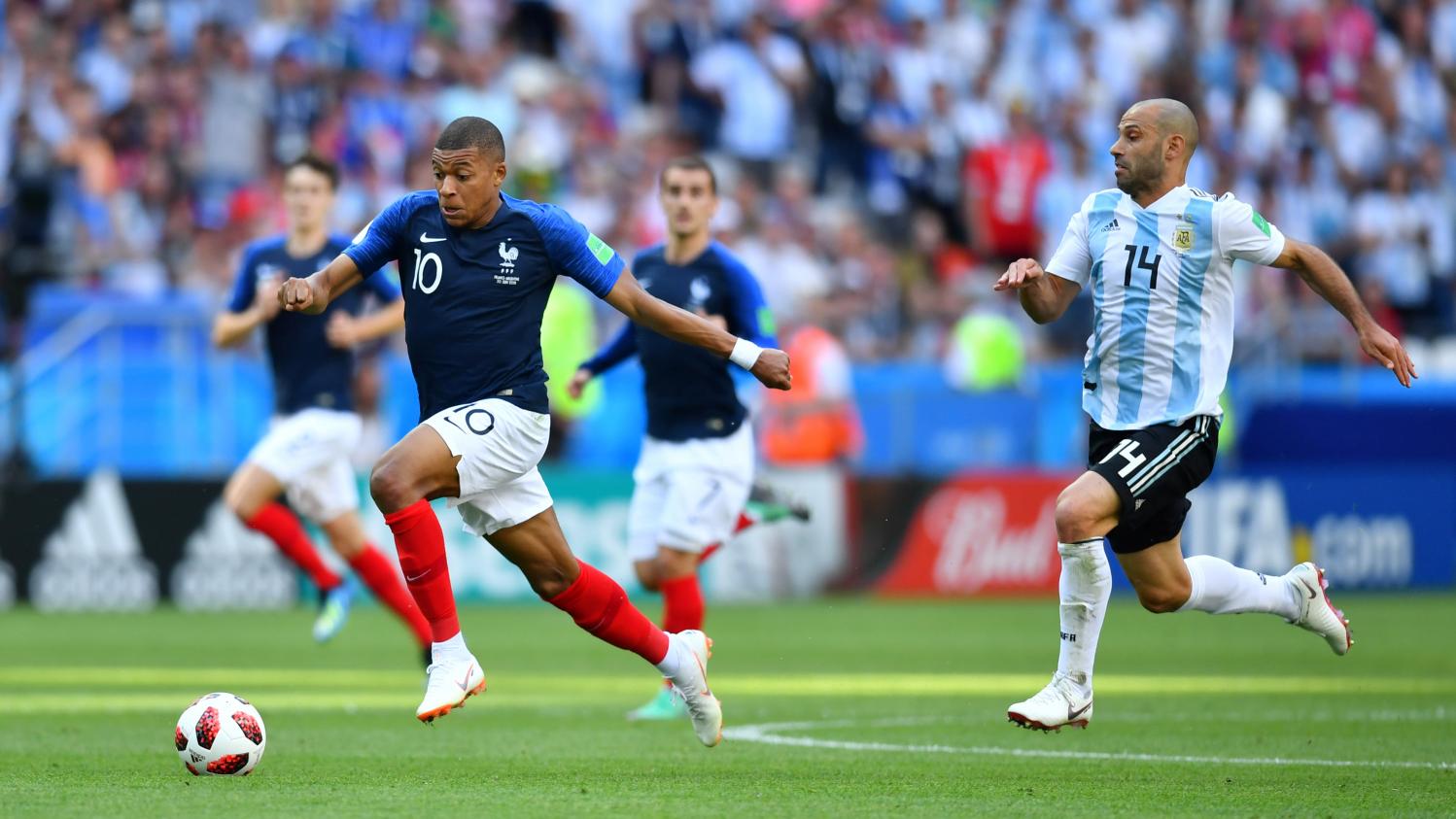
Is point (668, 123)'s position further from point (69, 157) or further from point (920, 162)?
point (69, 157)

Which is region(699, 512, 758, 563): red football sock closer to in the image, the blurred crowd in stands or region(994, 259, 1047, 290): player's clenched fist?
region(994, 259, 1047, 290): player's clenched fist

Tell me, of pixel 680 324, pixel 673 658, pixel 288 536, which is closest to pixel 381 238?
pixel 680 324

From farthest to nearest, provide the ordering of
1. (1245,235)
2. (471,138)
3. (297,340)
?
(297,340), (1245,235), (471,138)

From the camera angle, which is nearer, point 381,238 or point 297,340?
point 381,238

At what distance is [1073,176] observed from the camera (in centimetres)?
2364

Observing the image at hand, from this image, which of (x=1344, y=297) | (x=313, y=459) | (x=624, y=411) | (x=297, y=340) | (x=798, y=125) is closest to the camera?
(x=1344, y=297)

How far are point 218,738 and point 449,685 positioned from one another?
34.8 inches

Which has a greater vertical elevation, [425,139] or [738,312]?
[425,139]

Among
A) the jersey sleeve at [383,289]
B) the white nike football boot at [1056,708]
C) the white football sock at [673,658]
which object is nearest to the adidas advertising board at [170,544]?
the jersey sleeve at [383,289]

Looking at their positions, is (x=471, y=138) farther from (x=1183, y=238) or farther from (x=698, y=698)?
(x=1183, y=238)

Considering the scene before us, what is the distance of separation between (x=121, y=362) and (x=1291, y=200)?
13983 millimetres

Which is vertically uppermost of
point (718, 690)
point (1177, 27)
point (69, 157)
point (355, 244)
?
point (1177, 27)

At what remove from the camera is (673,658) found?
859 centimetres

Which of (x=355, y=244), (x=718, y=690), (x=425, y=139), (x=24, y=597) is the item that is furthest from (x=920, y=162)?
(x=355, y=244)
